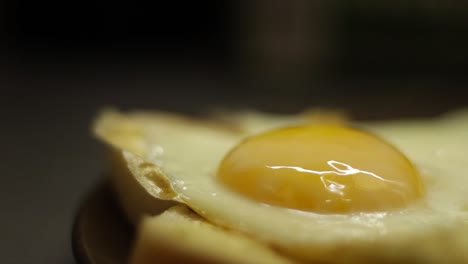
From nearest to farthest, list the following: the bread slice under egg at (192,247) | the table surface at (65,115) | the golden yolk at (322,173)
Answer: the bread slice under egg at (192,247) < the golden yolk at (322,173) < the table surface at (65,115)

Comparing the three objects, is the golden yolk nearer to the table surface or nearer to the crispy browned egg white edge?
the crispy browned egg white edge

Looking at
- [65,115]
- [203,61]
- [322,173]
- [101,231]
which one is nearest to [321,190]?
[322,173]

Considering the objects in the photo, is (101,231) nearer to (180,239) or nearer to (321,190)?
(180,239)

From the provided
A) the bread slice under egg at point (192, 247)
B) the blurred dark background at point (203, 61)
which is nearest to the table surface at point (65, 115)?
the blurred dark background at point (203, 61)

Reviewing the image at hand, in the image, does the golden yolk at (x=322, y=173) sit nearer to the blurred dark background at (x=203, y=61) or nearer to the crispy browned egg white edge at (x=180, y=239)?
the crispy browned egg white edge at (x=180, y=239)

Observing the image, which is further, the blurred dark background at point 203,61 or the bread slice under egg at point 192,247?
the blurred dark background at point 203,61

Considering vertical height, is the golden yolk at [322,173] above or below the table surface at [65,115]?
above

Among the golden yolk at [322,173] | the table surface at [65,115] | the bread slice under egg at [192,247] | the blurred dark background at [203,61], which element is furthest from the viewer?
the blurred dark background at [203,61]
